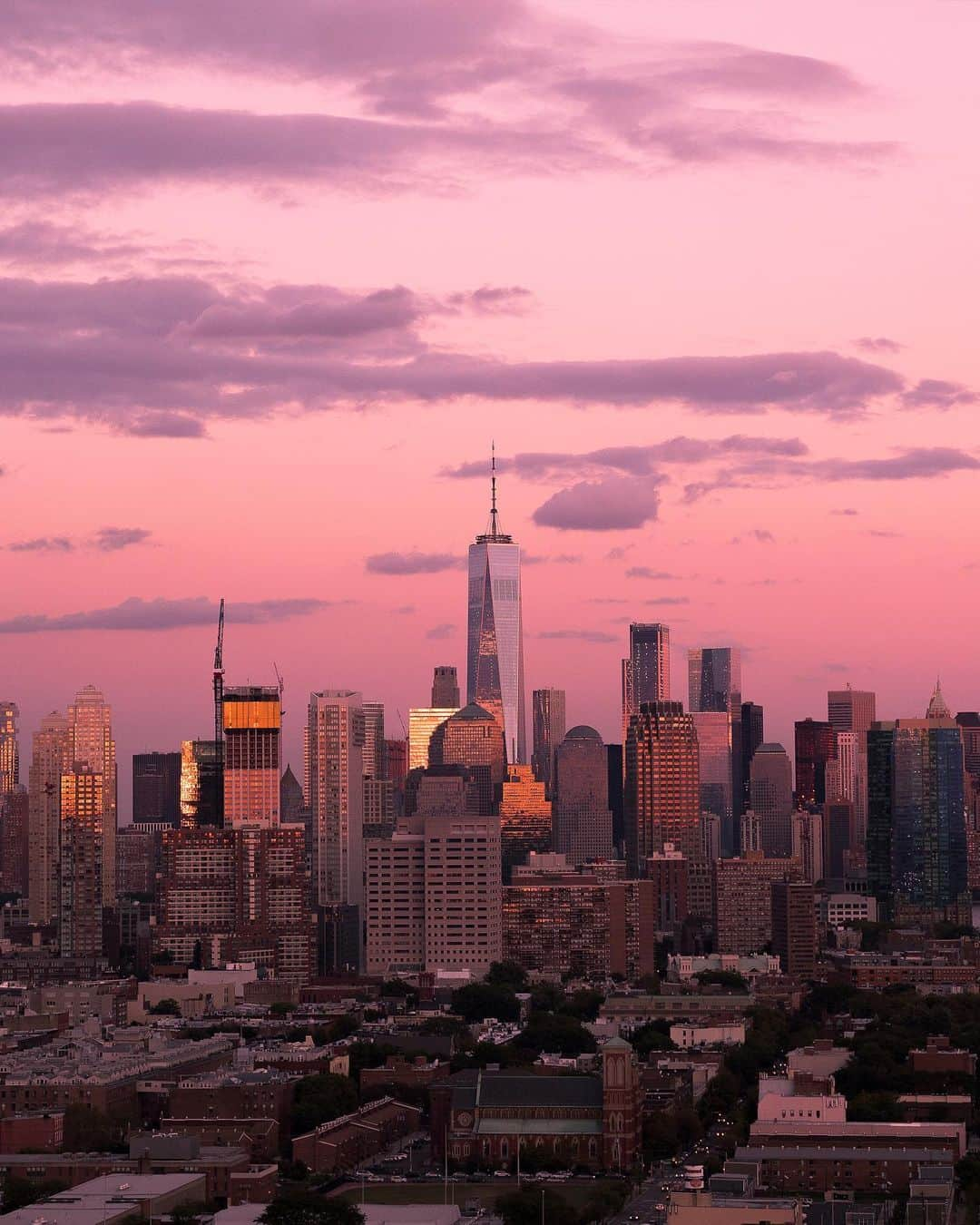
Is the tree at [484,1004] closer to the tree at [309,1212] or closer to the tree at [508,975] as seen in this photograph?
the tree at [508,975]

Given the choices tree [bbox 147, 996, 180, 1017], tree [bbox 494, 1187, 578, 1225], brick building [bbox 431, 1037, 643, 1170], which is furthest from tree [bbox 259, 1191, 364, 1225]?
tree [bbox 147, 996, 180, 1017]

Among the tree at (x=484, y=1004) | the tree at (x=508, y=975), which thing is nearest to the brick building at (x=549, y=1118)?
the tree at (x=484, y=1004)

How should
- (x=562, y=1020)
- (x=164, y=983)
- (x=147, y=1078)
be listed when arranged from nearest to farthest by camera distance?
(x=147, y=1078), (x=562, y=1020), (x=164, y=983)

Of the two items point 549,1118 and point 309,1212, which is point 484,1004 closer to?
point 549,1118

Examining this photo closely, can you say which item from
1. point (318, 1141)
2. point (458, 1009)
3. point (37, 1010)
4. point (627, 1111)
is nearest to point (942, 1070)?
point (627, 1111)

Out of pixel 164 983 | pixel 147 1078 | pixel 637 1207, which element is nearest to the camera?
pixel 637 1207

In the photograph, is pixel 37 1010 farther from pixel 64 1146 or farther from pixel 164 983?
pixel 64 1146

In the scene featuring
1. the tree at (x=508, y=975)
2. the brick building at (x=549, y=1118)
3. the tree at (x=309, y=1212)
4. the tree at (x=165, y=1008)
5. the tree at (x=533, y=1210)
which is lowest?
the tree at (x=533, y=1210)
